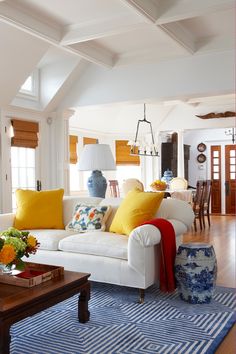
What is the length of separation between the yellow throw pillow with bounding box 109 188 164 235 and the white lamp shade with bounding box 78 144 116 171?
0.94m

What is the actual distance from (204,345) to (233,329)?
0.40 m

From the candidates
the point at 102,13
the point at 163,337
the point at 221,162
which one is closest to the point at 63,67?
the point at 102,13

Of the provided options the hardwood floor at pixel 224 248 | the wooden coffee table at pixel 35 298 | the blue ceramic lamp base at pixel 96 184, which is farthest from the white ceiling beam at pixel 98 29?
the wooden coffee table at pixel 35 298

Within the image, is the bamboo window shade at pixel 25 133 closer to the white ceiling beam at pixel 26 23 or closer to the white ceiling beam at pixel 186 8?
the white ceiling beam at pixel 26 23

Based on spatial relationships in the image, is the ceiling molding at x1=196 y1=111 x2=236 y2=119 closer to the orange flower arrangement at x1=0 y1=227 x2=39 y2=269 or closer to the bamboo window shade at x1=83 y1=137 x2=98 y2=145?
the bamboo window shade at x1=83 y1=137 x2=98 y2=145

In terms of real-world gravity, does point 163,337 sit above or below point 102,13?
below

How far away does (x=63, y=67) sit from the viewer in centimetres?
645

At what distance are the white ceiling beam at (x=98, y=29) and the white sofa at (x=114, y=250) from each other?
1992 millimetres

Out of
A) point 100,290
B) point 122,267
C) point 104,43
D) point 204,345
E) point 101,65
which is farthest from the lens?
point 101,65

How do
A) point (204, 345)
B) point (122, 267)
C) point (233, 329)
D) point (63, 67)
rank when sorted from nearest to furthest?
point (204, 345) → point (233, 329) → point (122, 267) → point (63, 67)

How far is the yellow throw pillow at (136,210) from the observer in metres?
3.79

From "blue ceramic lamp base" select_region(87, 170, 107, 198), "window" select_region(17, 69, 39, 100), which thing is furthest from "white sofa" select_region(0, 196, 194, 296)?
"window" select_region(17, 69, 39, 100)

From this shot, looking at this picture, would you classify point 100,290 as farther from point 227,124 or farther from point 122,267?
point 227,124

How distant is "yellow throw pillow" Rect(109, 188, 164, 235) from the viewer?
3.79 meters
